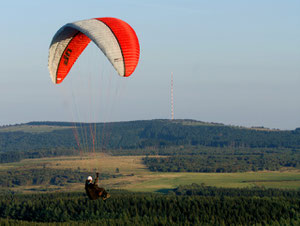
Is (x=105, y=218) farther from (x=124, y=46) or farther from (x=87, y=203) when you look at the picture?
(x=124, y=46)

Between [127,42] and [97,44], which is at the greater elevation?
[127,42]

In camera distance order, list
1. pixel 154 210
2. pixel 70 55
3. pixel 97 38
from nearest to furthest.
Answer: pixel 97 38 → pixel 70 55 → pixel 154 210

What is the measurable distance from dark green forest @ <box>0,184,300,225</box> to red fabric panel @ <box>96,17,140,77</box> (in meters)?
93.7

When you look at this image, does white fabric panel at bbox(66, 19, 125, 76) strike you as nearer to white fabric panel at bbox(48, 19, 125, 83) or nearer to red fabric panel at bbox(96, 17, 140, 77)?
white fabric panel at bbox(48, 19, 125, 83)

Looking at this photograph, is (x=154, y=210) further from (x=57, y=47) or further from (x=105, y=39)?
(x=105, y=39)

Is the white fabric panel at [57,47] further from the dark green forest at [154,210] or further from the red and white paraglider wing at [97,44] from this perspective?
A: the dark green forest at [154,210]

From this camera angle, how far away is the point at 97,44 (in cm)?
4922

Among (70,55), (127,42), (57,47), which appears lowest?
(70,55)

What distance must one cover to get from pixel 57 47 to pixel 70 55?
2443mm

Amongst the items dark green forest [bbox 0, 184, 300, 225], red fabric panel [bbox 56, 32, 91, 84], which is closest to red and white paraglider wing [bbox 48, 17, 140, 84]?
red fabric panel [bbox 56, 32, 91, 84]

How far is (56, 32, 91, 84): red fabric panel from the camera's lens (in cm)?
5641

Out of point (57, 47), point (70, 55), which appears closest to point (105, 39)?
point (57, 47)

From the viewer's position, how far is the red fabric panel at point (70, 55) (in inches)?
2221

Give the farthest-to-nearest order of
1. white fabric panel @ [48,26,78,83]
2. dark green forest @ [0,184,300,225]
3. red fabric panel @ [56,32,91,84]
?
dark green forest @ [0,184,300,225]
red fabric panel @ [56,32,91,84]
white fabric panel @ [48,26,78,83]
